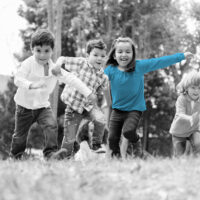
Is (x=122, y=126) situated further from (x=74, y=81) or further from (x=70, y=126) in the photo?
(x=74, y=81)

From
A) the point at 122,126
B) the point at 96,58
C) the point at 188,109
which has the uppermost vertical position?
the point at 96,58

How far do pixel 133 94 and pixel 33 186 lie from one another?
10.1 ft

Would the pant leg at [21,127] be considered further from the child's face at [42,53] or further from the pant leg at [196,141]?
the pant leg at [196,141]

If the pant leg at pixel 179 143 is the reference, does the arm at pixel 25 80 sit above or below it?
above

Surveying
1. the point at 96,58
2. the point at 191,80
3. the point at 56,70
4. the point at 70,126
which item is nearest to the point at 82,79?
the point at 96,58

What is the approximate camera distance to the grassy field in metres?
2.47

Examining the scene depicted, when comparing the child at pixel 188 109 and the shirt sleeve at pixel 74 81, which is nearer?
the shirt sleeve at pixel 74 81

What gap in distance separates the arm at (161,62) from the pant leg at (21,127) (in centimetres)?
185

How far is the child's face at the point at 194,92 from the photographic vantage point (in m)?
5.85

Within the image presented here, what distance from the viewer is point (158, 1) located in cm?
2280

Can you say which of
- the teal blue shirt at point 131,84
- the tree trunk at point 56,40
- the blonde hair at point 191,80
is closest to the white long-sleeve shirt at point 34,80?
the teal blue shirt at point 131,84

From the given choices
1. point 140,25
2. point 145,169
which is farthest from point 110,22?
point 145,169

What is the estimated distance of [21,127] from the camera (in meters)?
5.18

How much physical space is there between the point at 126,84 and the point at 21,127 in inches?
66.9
